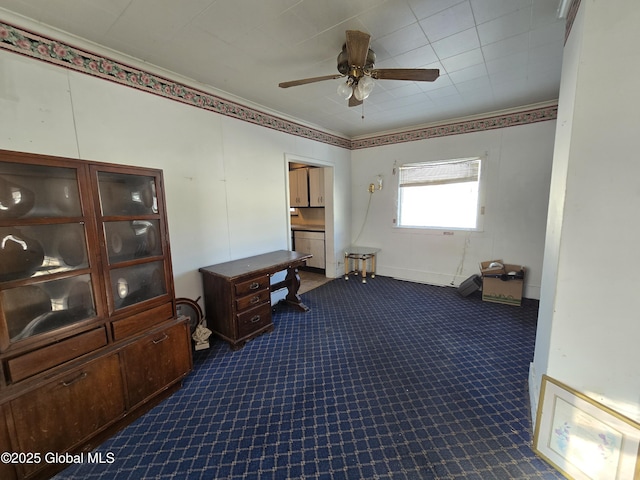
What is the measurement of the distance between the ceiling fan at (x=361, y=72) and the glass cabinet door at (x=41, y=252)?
5.39 feet

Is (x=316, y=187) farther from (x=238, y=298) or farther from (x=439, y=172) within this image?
(x=238, y=298)

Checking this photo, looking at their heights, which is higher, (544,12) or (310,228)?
(544,12)

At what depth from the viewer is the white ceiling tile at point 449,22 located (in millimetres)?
1616

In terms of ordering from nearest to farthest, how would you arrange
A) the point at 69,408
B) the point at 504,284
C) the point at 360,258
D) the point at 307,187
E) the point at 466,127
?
the point at 69,408 → the point at 504,284 → the point at 466,127 → the point at 360,258 → the point at 307,187

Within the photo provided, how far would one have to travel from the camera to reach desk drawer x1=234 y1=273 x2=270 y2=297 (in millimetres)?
2490

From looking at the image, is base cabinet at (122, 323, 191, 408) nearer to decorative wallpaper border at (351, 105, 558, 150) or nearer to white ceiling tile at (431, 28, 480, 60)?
white ceiling tile at (431, 28, 480, 60)

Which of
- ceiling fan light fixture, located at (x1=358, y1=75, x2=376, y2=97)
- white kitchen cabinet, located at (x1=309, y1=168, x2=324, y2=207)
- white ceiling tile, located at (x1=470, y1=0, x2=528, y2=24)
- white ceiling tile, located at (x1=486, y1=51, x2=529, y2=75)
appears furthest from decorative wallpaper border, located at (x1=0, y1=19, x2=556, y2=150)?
white ceiling tile, located at (x1=470, y1=0, x2=528, y2=24)

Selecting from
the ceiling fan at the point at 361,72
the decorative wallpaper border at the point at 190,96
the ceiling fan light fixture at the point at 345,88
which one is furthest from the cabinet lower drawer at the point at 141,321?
the ceiling fan light fixture at the point at 345,88

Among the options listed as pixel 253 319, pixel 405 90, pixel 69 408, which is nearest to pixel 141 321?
pixel 69 408

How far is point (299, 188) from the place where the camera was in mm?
5156

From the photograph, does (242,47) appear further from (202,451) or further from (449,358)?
(449,358)

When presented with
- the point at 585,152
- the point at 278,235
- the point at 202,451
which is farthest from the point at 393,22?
the point at 202,451

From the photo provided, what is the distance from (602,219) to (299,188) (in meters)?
4.44

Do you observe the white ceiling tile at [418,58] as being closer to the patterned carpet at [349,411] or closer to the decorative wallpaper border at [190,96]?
the decorative wallpaper border at [190,96]
